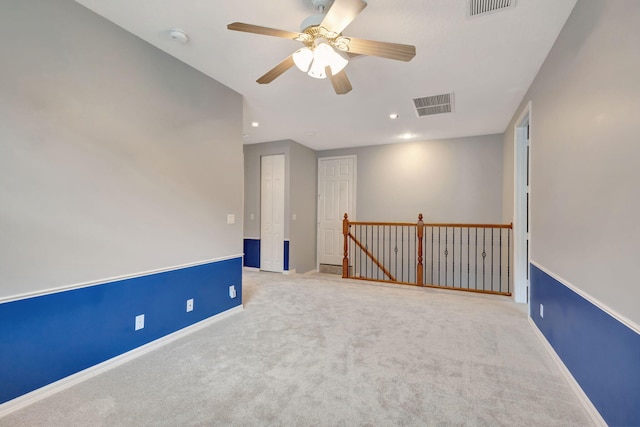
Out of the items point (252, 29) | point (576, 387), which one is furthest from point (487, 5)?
point (576, 387)

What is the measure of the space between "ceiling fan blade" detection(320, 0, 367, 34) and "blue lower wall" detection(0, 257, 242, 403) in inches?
97.7

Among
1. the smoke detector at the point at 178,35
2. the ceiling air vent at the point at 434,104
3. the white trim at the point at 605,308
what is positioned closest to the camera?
the white trim at the point at 605,308

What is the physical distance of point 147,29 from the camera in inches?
91.9

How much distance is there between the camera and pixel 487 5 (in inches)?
78.7

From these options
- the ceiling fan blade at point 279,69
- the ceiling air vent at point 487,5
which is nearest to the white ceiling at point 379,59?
the ceiling air vent at point 487,5

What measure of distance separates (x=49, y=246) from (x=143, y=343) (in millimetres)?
1119

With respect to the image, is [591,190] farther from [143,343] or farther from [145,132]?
[143,343]

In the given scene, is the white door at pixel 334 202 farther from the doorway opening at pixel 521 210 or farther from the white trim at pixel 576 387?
the white trim at pixel 576 387

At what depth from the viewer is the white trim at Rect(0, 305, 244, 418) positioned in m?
1.76

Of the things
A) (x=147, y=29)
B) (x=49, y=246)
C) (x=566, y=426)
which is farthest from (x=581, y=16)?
(x=49, y=246)

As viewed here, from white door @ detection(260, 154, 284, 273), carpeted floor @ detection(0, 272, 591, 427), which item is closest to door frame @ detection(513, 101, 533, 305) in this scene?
carpeted floor @ detection(0, 272, 591, 427)

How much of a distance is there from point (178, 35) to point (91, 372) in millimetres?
2731

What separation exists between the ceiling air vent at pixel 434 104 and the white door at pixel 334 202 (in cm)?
246

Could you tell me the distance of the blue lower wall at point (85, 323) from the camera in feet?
5.81
